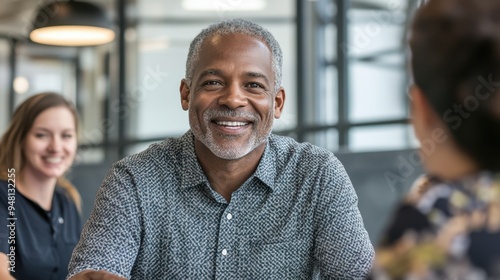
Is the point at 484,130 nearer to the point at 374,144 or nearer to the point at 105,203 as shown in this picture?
the point at 105,203

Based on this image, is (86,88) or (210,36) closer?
(210,36)

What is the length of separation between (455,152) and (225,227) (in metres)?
1.21

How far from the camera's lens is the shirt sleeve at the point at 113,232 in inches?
79.9

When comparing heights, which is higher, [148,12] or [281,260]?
[148,12]

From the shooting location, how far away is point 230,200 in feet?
7.21

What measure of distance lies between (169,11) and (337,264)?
709 centimetres

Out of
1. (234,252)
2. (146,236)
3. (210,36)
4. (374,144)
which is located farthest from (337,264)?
(374,144)

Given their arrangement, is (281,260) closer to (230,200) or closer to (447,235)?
(230,200)

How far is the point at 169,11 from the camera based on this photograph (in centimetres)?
886

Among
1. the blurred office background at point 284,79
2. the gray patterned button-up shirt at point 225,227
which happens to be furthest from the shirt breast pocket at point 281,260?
the blurred office background at point 284,79
